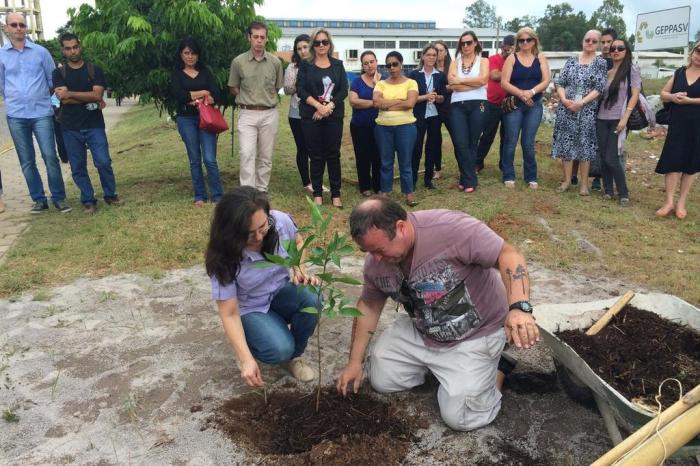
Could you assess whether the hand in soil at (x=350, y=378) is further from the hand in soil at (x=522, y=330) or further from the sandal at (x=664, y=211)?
the sandal at (x=664, y=211)

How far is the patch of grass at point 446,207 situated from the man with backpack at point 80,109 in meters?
0.54

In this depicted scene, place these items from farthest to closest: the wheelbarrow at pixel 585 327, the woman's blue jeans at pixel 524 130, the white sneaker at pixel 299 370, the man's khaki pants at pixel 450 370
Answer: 1. the woman's blue jeans at pixel 524 130
2. the white sneaker at pixel 299 370
3. the man's khaki pants at pixel 450 370
4. the wheelbarrow at pixel 585 327

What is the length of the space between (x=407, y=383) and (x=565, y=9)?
89541 mm

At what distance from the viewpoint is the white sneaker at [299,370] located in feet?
10.5

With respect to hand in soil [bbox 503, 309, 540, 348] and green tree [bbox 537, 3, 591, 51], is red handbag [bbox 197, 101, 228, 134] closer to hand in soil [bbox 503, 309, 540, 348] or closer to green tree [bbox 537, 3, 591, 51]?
hand in soil [bbox 503, 309, 540, 348]

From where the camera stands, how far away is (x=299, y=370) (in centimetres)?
320

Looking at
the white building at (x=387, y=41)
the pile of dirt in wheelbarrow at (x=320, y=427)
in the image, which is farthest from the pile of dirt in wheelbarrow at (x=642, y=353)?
the white building at (x=387, y=41)

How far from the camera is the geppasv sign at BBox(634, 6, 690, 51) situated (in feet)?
64.5

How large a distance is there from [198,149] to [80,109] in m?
1.29

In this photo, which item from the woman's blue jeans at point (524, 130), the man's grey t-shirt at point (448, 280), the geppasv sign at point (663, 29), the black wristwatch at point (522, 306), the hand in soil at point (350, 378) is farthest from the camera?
the geppasv sign at point (663, 29)

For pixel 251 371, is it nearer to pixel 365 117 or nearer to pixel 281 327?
pixel 281 327

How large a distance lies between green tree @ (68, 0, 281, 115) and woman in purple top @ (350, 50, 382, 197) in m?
1.21

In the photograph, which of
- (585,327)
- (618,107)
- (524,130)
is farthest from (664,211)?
(585,327)

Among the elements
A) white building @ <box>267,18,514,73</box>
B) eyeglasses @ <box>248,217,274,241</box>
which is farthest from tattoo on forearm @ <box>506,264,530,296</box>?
white building @ <box>267,18,514,73</box>
